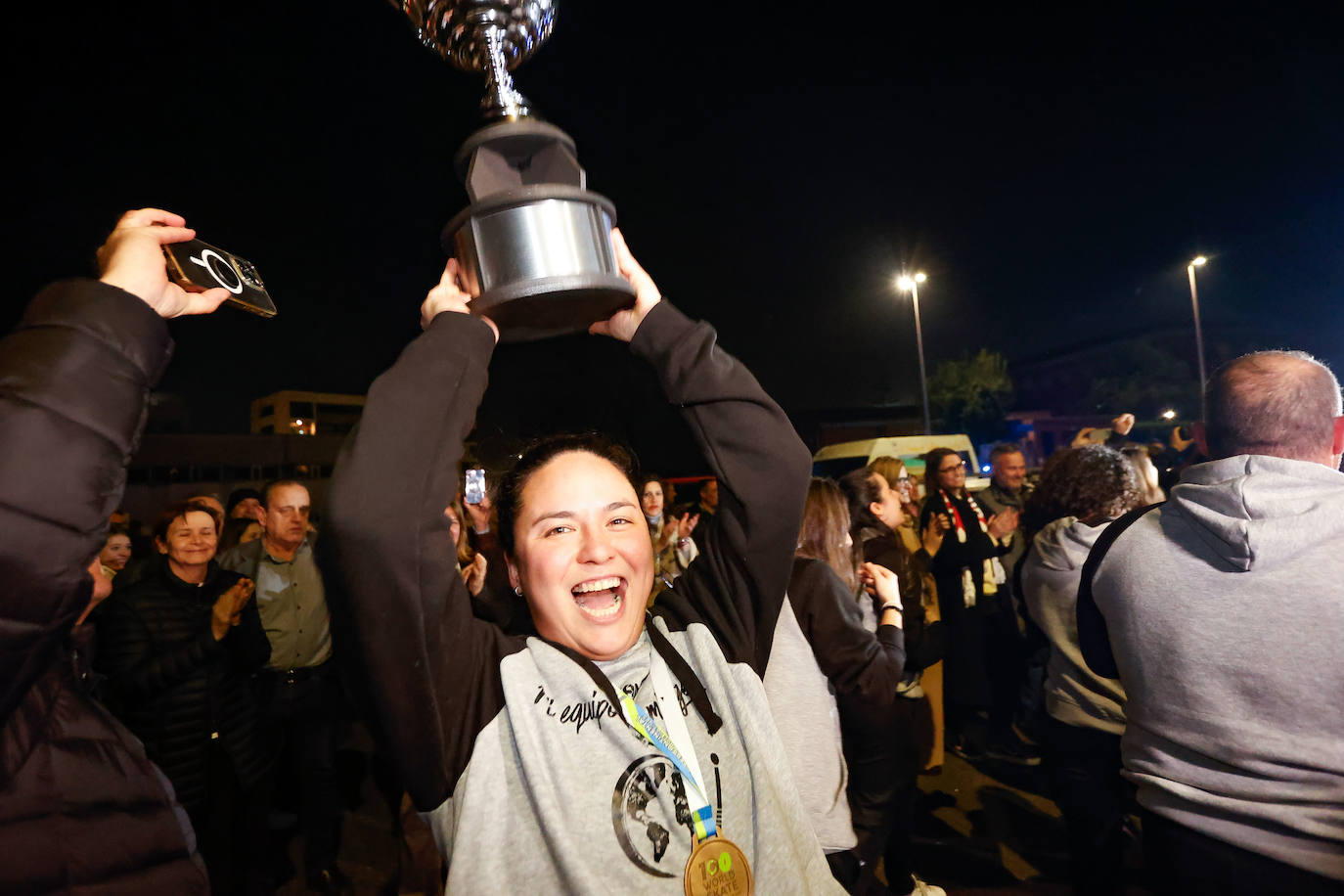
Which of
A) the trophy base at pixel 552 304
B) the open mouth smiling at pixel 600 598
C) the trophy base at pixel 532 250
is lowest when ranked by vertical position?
the open mouth smiling at pixel 600 598

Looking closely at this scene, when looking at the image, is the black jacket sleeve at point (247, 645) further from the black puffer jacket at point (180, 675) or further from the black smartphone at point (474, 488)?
the black smartphone at point (474, 488)

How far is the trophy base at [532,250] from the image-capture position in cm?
167

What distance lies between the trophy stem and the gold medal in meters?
1.94

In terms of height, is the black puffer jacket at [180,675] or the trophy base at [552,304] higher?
the trophy base at [552,304]

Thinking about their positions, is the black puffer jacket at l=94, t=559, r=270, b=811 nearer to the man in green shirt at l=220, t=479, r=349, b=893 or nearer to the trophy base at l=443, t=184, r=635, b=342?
the man in green shirt at l=220, t=479, r=349, b=893

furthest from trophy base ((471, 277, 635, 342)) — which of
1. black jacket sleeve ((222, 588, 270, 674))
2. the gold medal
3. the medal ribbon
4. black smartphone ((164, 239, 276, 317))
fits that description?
black jacket sleeve ((222, 588, 270, 674))

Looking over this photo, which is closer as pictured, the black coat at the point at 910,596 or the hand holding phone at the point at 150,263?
the hand holding phone at the point at 150,263

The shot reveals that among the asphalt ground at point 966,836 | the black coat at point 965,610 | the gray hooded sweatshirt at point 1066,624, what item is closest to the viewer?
the gray hooded sweatshirt at point 1066,624

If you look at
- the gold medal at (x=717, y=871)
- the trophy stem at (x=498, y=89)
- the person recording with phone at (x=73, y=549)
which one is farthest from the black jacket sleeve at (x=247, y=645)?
the gold medal at (x=717, y=871)

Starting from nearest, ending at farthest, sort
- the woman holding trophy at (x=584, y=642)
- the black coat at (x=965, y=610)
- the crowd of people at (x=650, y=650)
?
the crowd of people at (x=650, y=650) < the woman holding trophy at (x=584, y=642) < the black coat at (x=965, y=610)

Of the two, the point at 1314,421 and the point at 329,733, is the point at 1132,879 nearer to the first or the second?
the point at 1314,421

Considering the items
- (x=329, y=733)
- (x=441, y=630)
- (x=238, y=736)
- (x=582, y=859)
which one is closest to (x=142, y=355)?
(x=441, y=630)

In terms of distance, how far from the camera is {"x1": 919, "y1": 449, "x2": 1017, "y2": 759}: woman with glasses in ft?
18.5

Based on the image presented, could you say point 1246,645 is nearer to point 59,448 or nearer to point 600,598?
point 600,598
